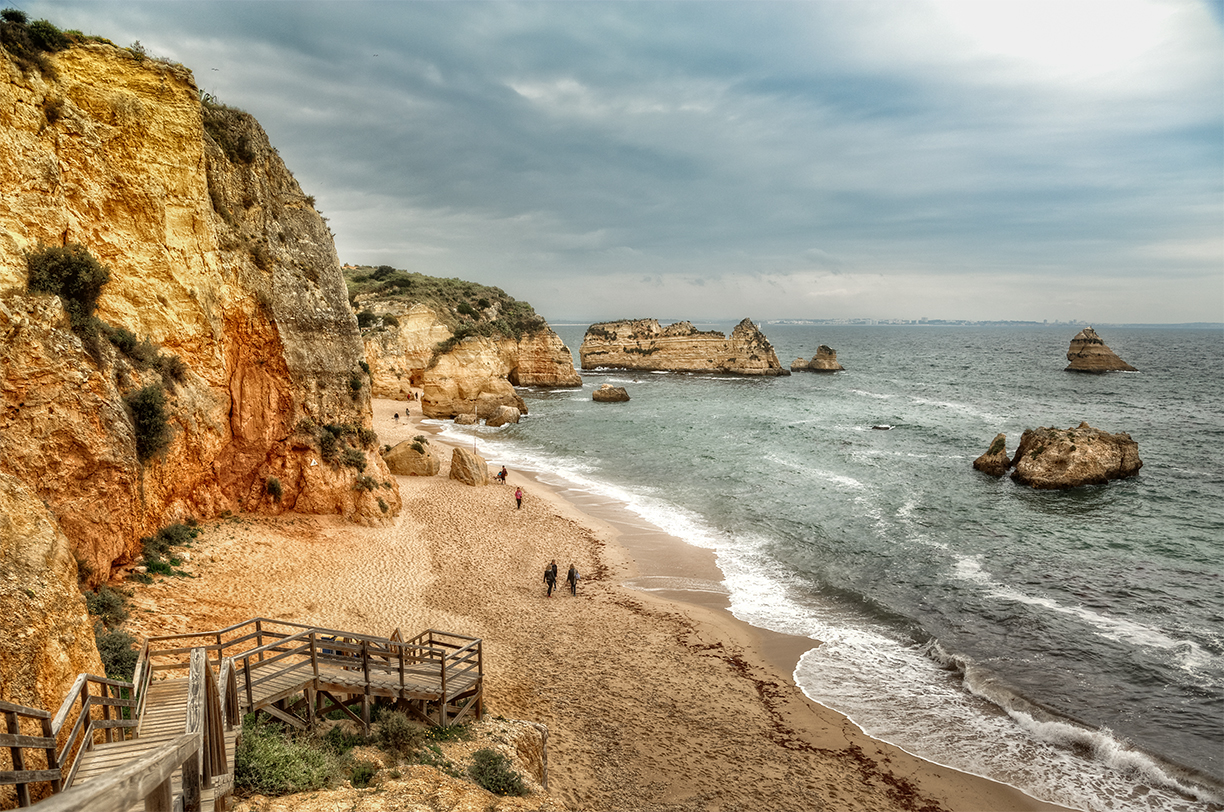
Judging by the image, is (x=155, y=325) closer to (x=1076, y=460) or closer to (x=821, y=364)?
(x=1076, y=460)

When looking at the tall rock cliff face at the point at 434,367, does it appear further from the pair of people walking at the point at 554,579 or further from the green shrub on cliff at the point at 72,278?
the green shrub on cliff at the point at 72,278

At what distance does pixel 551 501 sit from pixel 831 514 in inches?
540

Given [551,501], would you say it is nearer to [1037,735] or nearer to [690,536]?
[690,536]

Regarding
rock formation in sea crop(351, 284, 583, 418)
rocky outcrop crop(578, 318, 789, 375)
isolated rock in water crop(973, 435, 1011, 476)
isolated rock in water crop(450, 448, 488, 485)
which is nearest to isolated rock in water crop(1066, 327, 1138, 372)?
rocky outcrop crop(578, 318, 789, 375)

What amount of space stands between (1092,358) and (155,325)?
11649cm

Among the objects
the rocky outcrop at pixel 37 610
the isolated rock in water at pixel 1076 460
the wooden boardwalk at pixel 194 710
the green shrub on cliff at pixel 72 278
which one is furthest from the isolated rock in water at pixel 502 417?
the rocky outcrop at pixel 37 610

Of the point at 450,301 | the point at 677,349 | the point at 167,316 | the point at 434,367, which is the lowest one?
the point at 434,367

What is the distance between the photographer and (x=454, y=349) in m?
56.6

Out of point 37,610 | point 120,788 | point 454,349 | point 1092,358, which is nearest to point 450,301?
point 454,349

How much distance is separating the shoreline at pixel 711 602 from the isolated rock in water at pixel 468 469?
1.73 metres

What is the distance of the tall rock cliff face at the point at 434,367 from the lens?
56.1 metres

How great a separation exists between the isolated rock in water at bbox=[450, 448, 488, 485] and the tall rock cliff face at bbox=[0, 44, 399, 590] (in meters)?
7.04

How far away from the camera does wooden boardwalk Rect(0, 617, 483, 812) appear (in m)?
4.14

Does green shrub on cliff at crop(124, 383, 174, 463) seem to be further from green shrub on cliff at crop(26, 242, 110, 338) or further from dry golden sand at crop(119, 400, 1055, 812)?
dry golden sand at crop(119, 400, 1055, 812)
